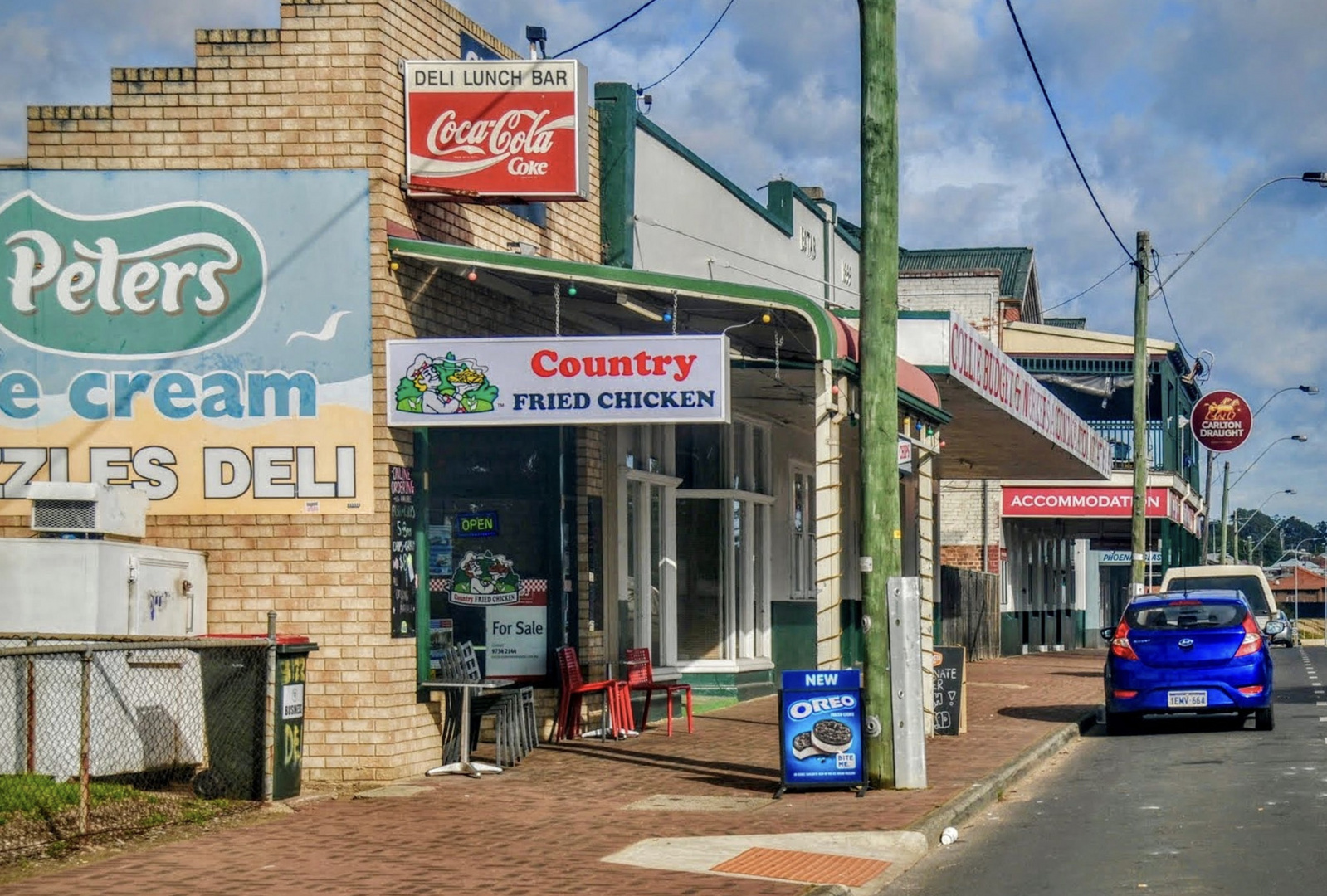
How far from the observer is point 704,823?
471 inches

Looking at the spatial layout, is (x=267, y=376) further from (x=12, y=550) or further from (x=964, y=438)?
(x=964, y=438)

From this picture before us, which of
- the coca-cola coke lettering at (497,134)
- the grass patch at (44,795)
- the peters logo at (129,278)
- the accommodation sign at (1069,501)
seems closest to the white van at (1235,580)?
the accommodation sign at (1069,501)

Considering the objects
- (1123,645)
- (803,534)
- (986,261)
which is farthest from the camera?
(986,261)

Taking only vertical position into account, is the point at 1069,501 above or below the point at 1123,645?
above

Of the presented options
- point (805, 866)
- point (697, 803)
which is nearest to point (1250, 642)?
point (697, 803)

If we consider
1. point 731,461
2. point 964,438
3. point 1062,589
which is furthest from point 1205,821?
point 1062,589

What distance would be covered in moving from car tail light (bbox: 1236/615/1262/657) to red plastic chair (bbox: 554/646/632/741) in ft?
20.9

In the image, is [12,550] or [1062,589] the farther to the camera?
[1062,589]

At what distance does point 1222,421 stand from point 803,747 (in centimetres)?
4275

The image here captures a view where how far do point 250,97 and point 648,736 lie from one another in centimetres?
749

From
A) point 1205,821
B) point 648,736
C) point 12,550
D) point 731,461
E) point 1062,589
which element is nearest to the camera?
point 1205,821

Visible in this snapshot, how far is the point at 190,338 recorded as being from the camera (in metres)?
14.4

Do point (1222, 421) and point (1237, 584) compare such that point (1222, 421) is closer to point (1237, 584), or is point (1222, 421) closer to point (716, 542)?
point (1237, 584)

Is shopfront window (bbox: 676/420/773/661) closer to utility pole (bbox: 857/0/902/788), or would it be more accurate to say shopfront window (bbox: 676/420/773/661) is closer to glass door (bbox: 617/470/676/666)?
glass door (bbox: 617/470/676/666)
